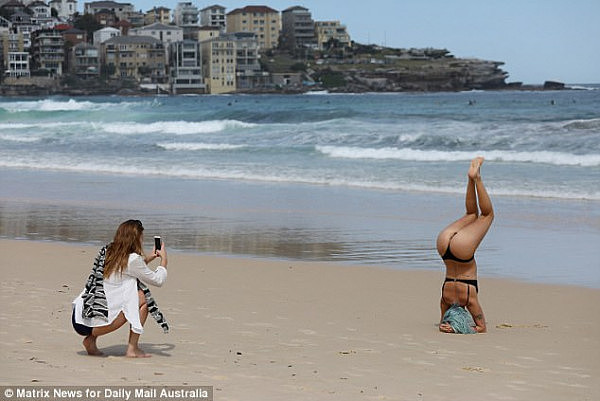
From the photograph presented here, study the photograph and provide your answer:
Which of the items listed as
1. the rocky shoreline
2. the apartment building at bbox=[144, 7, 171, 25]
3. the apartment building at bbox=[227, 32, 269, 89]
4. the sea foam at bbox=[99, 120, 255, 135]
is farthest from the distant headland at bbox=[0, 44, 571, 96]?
the sea foam at bbox=[99, 120, 255, 135]

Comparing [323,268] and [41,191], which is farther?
[41,191]

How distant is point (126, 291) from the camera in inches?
226

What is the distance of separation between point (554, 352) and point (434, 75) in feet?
379

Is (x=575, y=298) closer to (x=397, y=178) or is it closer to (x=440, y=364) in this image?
(x=440, y=364)

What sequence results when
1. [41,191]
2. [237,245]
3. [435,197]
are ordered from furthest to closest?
[41,191], [435,197], [237,245]

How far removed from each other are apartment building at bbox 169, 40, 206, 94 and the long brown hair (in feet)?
383

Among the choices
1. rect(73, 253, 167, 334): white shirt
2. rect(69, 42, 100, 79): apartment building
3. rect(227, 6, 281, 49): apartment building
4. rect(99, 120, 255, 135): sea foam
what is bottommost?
rect(99, 120, 255, 135): sea foam

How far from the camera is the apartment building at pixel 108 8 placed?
517 ft

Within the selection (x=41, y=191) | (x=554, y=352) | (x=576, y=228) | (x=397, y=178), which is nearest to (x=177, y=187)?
(x=41, y=191)

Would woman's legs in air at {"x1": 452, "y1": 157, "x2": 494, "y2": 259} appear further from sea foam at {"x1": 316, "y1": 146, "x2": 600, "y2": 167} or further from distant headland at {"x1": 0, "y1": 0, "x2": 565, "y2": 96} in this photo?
distant headland at {"x1": 0, "y1": 0, "x2": 565, "y2": 96}

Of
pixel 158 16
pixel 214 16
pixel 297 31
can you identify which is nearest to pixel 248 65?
pixel 297 31

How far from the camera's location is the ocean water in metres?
11.2

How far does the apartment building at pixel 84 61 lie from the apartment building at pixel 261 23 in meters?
26.2

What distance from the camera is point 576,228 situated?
12383 mm
